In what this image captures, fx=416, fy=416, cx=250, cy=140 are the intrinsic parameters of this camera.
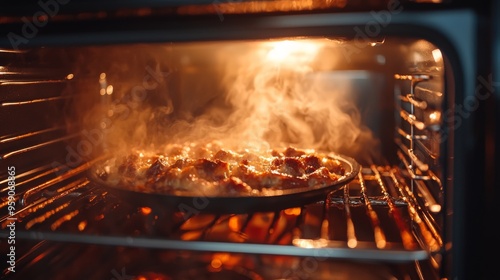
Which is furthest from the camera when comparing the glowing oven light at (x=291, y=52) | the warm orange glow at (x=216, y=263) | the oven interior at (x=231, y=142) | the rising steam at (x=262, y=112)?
the rising steam at (x=262, y=112)

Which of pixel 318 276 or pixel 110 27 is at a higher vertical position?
pixel 110 27

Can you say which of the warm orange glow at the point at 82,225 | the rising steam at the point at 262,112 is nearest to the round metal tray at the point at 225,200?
the warm orange glow at the point at 82,225

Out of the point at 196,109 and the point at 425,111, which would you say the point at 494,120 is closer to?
the point at 425,111

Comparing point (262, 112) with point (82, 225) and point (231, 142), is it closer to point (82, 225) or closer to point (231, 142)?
point (231, 142)

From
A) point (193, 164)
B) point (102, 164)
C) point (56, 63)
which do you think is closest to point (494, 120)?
point (193, 164)

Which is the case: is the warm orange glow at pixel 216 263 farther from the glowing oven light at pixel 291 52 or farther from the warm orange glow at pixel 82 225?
the glowing oven light at pixel 291 52

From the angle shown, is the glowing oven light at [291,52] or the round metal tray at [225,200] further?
the glowing oven light at [291,52]

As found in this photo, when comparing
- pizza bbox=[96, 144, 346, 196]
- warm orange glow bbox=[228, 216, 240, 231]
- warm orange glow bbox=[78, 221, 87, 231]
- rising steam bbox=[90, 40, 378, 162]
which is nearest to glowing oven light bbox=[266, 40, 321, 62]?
rising steam bbox=[90, 40, 378, 162]

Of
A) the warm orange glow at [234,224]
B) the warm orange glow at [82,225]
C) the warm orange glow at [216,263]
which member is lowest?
the warm orange glow at [216,263]
